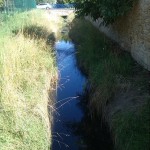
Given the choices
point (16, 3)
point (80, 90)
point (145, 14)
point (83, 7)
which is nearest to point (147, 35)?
point (145, 14)

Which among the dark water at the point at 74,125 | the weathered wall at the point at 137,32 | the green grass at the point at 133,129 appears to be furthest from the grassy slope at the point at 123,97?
the dark water at the point at 74,125

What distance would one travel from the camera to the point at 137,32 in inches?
371

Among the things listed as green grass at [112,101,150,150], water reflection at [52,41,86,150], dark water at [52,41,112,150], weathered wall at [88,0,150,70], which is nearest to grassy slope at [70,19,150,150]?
green grass at [112,101,150,150]

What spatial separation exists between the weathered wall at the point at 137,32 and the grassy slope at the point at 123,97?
27 centimetres

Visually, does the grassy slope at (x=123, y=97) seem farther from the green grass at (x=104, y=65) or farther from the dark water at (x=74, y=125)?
the dark water at (x=74, y=125)

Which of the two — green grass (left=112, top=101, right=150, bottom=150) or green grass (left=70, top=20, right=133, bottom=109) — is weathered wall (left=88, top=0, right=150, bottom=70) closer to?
green grass (left=70, top=20, right=133, bottom=109)

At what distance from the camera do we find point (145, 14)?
8648 mm

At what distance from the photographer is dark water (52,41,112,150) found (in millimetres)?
6902

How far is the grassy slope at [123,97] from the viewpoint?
5.79 m

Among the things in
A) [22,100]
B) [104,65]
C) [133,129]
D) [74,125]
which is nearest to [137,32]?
[104,65]

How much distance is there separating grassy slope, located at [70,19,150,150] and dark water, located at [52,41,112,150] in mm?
427

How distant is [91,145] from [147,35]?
3226 mm

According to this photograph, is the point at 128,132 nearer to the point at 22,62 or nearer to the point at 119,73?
the point at 119,73

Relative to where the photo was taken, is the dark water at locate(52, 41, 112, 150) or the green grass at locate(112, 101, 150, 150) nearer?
the green grass at locate(112, 101, 150, 150)
